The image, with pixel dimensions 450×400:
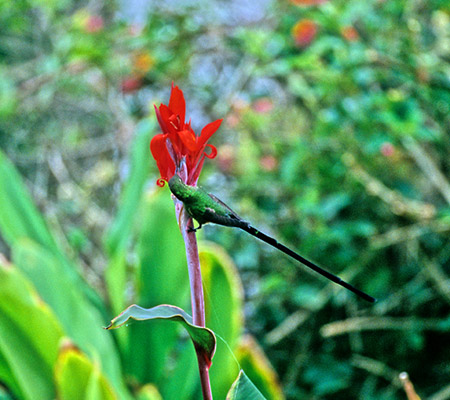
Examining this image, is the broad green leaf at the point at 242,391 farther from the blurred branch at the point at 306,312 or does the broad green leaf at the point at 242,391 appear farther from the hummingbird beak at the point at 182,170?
the blurred branch at the point at 306,312

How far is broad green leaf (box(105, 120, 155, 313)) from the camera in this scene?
1149 mm

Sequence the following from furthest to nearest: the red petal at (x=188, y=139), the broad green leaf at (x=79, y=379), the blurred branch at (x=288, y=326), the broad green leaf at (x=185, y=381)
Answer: the blurred branch at (x=288, y=326) → the broad green leaf at (x=185, y=381) → the broad green leaf at (x=79, y=379) → the red petal at (x=188, y=139)

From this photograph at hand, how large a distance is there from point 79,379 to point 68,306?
0.82ft

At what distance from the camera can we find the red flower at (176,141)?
28 centimetres

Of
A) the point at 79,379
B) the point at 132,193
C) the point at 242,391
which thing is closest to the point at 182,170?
the point at 242,391

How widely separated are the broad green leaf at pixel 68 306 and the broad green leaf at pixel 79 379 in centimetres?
16

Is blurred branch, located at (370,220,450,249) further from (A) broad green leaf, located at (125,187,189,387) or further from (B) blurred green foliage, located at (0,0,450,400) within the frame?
(A) broad green leaf, located at (125,187,189,387)

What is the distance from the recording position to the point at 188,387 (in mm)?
849

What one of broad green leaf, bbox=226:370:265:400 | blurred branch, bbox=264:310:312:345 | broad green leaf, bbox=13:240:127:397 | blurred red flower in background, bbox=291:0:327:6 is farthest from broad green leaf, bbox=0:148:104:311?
broad green leaf, bbox=226:370:265:400

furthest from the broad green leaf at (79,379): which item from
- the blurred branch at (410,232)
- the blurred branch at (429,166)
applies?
the blurred branch at (429,166)

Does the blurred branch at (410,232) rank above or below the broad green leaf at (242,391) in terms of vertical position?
below

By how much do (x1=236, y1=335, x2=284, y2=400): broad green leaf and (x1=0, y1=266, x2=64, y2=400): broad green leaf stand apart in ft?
0.98

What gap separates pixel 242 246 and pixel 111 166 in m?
0.87

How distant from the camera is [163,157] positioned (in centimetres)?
28
